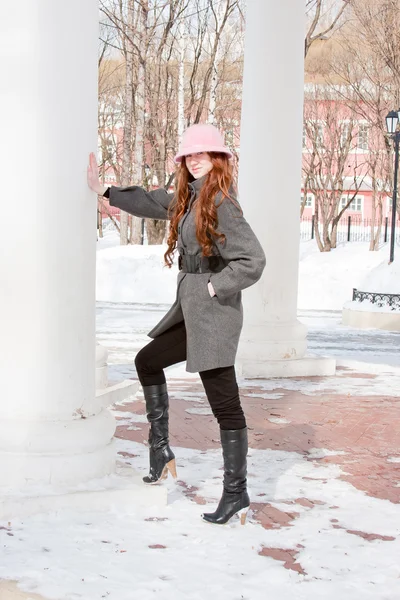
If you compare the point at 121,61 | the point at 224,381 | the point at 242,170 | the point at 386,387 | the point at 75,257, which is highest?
the point at 121,61

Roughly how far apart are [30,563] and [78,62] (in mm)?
2207

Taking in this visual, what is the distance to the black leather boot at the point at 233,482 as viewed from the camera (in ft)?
13.5

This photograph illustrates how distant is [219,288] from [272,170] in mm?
4741

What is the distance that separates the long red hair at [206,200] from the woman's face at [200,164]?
2cm

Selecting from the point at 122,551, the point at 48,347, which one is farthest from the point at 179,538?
the point at 48,347

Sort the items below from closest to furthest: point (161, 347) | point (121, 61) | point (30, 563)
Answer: point (30, 563), point (161, 347), point (121, 61)

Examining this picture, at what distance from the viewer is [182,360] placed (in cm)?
430

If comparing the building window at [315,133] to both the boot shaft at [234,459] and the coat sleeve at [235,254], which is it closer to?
the coat sleeve at [235,254]

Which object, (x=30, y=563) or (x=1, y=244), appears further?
(x=1, y=244)

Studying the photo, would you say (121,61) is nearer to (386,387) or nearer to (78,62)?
(386,387)

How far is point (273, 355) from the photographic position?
877 cm

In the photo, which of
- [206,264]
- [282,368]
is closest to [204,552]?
[206,264]

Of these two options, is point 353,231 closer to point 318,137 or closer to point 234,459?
point 318,137

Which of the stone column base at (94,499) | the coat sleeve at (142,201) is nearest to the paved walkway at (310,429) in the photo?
the stone column base at (94,499)
